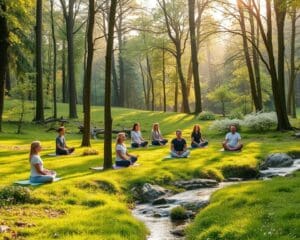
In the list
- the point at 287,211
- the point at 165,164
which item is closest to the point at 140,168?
the point at 165,164

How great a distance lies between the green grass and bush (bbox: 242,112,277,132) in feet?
2.79

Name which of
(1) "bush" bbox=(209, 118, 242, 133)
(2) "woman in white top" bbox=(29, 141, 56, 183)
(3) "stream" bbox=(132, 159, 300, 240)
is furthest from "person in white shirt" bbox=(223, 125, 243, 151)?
(2) "woman in white top" bbox=(29, 141, 56, 183)

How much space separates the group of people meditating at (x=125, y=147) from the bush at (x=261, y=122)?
24.9ft

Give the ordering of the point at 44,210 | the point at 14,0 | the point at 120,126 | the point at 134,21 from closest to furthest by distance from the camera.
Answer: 1. the point at 44,210
2. the point at 14,0
3. the point at 120,126
4. the point at 134,21

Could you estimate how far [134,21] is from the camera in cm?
6325

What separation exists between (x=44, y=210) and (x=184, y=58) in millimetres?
56059

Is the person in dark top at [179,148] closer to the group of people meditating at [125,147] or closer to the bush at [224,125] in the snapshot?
the group of people meditating at [125,147]

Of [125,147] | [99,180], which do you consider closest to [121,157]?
[125,147]

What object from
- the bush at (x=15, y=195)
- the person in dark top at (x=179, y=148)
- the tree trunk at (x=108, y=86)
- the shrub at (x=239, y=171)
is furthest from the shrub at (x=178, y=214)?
the person in dark top at (x=179, y=148)

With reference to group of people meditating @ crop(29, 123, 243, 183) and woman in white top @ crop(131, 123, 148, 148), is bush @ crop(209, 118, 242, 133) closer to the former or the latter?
group of people meditating @ crop(29, 123, 243, 183)

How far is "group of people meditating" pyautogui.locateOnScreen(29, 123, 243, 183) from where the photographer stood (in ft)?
52.9

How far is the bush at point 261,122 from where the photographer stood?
32844 mm

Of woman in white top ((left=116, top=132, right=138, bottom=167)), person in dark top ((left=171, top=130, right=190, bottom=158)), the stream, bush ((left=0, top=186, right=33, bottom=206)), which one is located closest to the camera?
the stream

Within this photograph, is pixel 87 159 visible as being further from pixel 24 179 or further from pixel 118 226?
pixel 118 226
